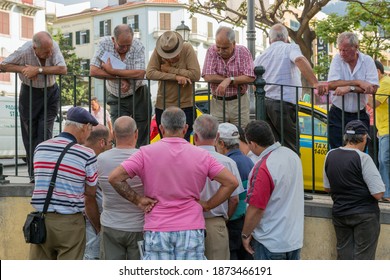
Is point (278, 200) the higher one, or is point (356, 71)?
point (356, 71)

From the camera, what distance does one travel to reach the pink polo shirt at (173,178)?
4586 millimetres

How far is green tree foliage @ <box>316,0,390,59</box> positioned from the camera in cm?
1780

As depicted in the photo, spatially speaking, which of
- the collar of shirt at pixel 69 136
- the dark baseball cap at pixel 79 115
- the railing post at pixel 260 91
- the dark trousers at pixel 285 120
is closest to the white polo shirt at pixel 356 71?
the dark trousers at pixel 285 120

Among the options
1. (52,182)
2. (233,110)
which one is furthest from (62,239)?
(233,110)

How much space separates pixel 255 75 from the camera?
666cm

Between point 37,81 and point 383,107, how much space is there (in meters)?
3.83

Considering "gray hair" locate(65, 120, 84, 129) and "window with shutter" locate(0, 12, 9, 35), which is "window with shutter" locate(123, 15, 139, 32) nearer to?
"window with shutter" locate(0, 12, 9, 35)

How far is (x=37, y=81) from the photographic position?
21.3 feet

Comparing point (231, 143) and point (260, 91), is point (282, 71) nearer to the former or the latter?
point (260, 91)

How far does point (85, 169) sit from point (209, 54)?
2.39 m

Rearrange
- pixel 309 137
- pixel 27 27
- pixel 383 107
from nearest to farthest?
pixel 383 107 → pixel 309 137 → pixel 27 27

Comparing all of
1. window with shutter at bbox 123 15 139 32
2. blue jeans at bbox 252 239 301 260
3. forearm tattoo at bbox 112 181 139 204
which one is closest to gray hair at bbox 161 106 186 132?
forearm tattoo at bbox 112 181 139 204

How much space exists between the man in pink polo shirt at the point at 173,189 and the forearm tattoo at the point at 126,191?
2 cm
